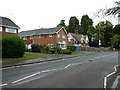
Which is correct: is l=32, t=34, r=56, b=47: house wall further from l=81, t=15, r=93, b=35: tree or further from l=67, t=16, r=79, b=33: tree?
l=67, t=16, r=79, b=33: tree

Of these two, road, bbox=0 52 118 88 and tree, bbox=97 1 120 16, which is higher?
tree, bbox=97 1 120 16

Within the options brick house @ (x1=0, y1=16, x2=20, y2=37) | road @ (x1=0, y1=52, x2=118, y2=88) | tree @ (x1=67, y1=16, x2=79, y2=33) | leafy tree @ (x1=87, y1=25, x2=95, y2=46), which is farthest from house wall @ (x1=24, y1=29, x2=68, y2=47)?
tree @ (x1=67, y1=16, x2=79, y2=33)

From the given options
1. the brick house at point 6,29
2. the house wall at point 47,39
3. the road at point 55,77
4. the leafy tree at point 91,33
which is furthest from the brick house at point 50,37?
the road at point 55,77

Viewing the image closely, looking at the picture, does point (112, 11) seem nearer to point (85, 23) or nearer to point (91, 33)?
point (91, 33)

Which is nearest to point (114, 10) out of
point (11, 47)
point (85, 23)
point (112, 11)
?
point (112, 11)

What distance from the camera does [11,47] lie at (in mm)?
20594

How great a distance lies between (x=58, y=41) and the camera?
1679 inches

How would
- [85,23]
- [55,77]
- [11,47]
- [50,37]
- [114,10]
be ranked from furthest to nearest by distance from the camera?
[85,23], [50,37], [11,47], [114,10], [55,77]

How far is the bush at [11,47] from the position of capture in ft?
67.1

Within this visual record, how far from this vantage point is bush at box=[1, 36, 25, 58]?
2044cm

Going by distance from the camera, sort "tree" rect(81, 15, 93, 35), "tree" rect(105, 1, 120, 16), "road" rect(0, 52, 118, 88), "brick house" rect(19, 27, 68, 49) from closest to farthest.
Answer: "road" rect(0, 52, 118, 88) < "tree" rect(105, 1, 120, 16) < "brick house" rect(19, 27, 68, 49) < "tree" rect(81, 15, 93, 35)

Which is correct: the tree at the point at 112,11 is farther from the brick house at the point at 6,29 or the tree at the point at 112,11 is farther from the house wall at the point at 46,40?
the house wall at the point at 46,40

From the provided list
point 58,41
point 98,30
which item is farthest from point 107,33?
point 58,41

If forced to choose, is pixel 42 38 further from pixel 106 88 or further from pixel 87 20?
pixel 87 20
